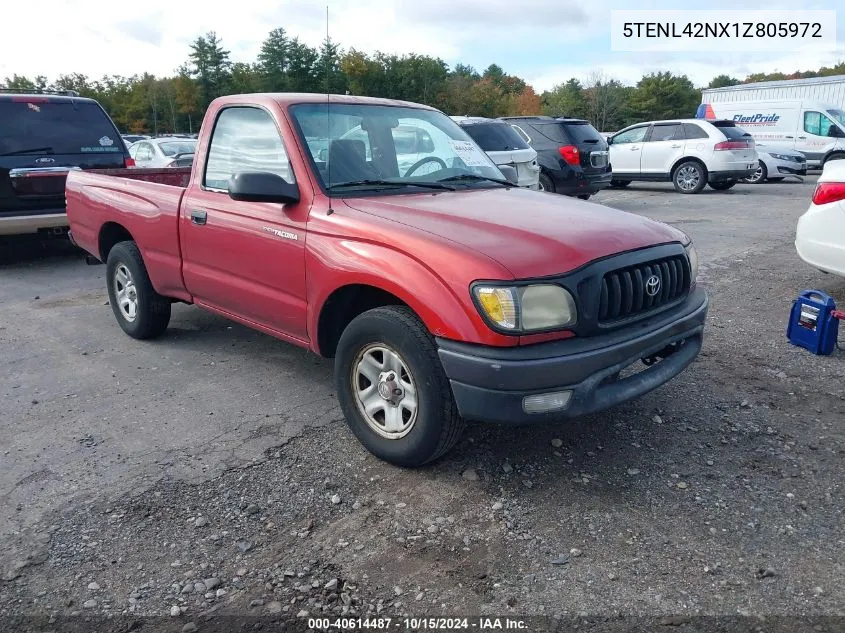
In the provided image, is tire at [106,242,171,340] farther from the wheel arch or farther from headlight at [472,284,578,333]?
headlight at [472,284,578,333]

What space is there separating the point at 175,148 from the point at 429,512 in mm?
12157

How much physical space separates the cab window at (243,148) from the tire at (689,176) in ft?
46.3

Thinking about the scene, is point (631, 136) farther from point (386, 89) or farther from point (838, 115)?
point (386, 89)

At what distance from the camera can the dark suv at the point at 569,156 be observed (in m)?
12.6

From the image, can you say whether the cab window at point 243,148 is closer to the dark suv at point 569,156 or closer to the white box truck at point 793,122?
the dark suv at point 569,156

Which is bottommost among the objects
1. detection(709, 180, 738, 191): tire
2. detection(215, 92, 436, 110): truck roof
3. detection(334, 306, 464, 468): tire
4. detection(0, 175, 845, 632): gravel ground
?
detection(0, 175, 845, 632): gravel ground

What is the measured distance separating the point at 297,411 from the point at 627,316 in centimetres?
201

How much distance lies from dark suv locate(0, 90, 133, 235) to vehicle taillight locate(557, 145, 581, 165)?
7.73m

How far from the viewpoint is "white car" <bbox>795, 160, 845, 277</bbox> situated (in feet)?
17.6

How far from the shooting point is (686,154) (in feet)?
53.0

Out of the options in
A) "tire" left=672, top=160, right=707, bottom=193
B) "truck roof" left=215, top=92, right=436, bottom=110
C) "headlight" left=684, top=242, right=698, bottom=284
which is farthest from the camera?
"tire" left=672, top=160, right=707, bottom=193

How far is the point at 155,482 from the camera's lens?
332cm

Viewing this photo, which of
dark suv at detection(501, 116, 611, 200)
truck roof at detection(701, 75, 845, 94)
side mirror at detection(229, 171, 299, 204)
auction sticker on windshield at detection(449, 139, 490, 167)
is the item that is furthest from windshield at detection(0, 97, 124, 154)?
truck roof at detection(701, 75, 845, 94)

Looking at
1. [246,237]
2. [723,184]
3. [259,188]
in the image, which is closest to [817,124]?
[723,184]
